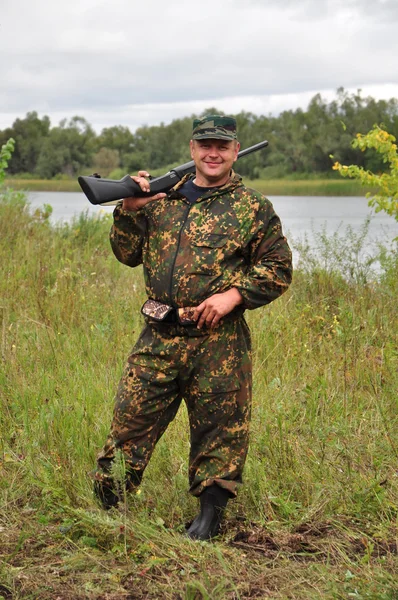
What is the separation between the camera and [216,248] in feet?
12.4

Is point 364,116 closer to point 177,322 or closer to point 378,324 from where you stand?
point 378,324

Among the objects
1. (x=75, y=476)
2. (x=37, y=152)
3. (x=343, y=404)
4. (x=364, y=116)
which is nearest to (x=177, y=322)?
(x=75, y=476)

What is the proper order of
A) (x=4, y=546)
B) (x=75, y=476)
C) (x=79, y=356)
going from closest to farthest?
(x=4, y=546) < (x=75, y=476) < (x=79, y=356)

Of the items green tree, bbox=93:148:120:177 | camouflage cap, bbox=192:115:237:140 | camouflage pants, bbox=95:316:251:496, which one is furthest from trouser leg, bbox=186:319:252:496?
green tree, bbox=93:148:120:177

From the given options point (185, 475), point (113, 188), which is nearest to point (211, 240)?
point (113, 188)

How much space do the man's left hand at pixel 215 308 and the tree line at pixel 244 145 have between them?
2290 cm

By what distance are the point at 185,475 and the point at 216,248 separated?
4.49ft

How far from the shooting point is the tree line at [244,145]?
32062mm

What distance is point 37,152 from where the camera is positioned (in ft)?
101

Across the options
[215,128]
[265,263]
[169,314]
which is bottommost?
[169,314]

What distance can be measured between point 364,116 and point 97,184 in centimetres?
4231

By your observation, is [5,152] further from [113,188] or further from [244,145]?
[244,145]

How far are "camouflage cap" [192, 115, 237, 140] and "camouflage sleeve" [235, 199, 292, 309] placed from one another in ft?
1.16

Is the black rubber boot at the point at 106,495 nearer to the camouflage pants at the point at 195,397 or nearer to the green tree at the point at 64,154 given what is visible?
the camouflage pants at the point at 195,397
